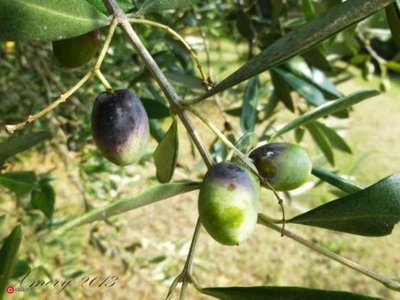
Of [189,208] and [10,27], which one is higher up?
[10,27]

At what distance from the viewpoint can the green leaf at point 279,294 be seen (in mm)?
615

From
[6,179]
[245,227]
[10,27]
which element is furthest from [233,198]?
[6,179]

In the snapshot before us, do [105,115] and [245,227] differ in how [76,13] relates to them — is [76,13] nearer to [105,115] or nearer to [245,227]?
[105,115]

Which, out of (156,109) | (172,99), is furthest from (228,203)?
(156,109)

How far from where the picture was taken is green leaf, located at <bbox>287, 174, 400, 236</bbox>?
704 mm

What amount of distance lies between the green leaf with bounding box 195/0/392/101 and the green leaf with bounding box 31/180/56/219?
2.46 feet

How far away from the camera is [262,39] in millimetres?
1454

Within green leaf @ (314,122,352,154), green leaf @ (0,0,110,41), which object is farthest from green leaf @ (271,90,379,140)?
green leaf @ (314,122,352,154)

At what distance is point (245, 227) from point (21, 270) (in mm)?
623

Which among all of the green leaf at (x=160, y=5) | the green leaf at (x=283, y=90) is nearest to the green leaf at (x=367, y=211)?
the green leaf at (x=160, y=5)

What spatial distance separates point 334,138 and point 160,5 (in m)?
0.85

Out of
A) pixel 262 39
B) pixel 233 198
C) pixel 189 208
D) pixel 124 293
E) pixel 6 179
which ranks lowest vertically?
pixel 189 208

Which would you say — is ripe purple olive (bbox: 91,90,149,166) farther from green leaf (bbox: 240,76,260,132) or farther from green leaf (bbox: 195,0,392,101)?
green leaf (bbox: 240,76,260,132)

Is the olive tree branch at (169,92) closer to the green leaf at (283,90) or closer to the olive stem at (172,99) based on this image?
the olive stem at (172,99)
